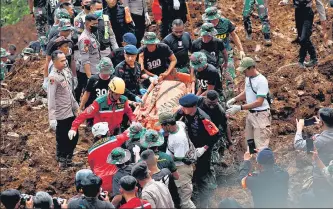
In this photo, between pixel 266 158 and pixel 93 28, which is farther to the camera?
pixel 93 28

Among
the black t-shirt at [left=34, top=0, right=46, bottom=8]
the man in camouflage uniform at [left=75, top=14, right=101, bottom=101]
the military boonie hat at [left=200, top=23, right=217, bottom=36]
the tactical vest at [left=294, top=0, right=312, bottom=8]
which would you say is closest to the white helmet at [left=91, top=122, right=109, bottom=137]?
the man in camouflage uniform at [left=75, top=14, right=101, bottom=101]

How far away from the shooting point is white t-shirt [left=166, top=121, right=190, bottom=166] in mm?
9609

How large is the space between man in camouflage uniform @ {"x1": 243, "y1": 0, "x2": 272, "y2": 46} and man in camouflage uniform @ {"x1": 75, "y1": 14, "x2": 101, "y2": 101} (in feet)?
12.5

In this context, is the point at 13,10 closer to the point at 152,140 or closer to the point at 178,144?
the point at 178,144

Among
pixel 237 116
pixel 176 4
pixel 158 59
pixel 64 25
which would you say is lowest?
pixel 237 116

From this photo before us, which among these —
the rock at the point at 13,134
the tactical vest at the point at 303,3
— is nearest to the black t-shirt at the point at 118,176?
the rock at the point at 13,134

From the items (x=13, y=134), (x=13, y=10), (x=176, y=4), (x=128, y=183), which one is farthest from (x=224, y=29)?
(x=13, y=10)

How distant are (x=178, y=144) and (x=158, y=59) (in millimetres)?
2724

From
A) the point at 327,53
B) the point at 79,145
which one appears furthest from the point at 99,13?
the point at 327,53

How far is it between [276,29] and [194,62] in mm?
5808

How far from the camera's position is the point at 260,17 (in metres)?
14.3

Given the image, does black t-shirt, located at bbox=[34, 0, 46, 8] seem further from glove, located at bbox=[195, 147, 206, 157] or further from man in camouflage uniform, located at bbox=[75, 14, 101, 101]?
glove, located at bbox=[195, 147, 206, 157]

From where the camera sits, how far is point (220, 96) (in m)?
11.5

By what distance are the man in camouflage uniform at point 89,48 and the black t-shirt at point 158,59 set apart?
2.68 ft
